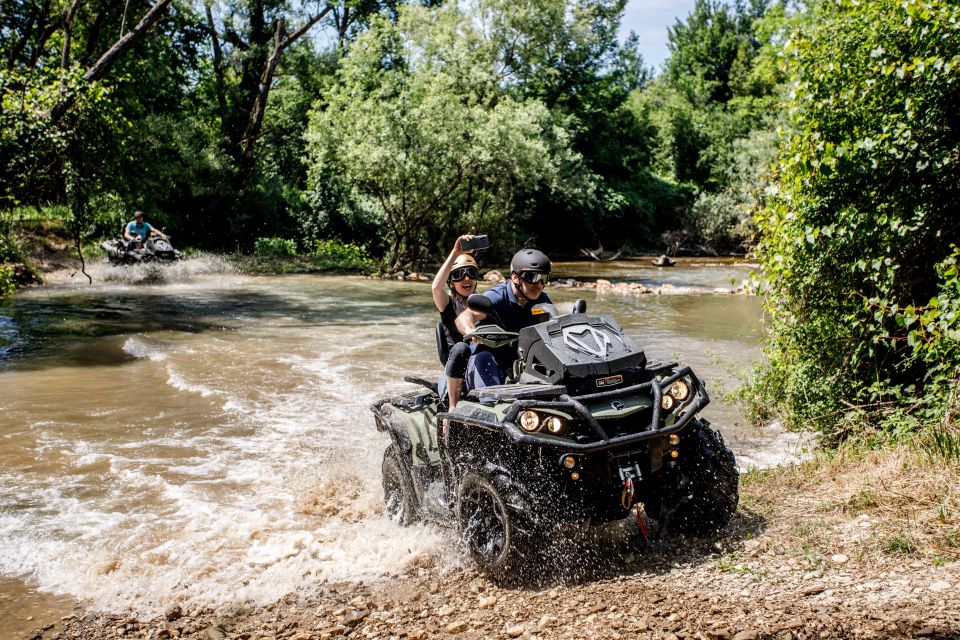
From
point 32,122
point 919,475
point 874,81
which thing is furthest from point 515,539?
point 32,122

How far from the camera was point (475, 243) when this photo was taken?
546 centimetres

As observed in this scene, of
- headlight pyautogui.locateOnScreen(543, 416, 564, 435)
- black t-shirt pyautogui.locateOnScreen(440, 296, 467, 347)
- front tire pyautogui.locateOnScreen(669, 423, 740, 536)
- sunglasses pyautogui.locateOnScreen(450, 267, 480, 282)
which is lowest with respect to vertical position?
front tire pyautogui.locateOnScreen(669, 423, 740, 536)

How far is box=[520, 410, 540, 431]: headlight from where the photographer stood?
165 inches

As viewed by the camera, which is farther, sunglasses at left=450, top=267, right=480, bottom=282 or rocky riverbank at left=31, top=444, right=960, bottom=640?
sunglasses at left=450, top=267, right=480, bottom=282

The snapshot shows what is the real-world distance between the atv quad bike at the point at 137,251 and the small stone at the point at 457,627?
23197mm

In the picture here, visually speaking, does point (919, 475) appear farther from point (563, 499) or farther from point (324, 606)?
point (324, 606)

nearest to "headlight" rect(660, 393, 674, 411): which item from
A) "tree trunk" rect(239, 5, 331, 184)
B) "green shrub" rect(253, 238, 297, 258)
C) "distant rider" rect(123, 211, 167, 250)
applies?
"distant rider" rect(123, 211, 167, 250)

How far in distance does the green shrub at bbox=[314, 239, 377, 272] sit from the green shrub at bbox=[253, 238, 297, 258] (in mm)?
1110

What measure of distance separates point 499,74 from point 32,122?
2554 cm

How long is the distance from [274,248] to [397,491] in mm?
29087

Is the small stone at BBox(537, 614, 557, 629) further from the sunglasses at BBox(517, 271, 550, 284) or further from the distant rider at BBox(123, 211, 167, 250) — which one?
the distant rider at BBox(123, 211, 167, 250)

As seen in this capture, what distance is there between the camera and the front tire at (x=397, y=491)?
217 inches

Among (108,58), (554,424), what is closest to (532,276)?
(554,424)

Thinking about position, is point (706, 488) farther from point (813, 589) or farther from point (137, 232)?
point (137, 232)
